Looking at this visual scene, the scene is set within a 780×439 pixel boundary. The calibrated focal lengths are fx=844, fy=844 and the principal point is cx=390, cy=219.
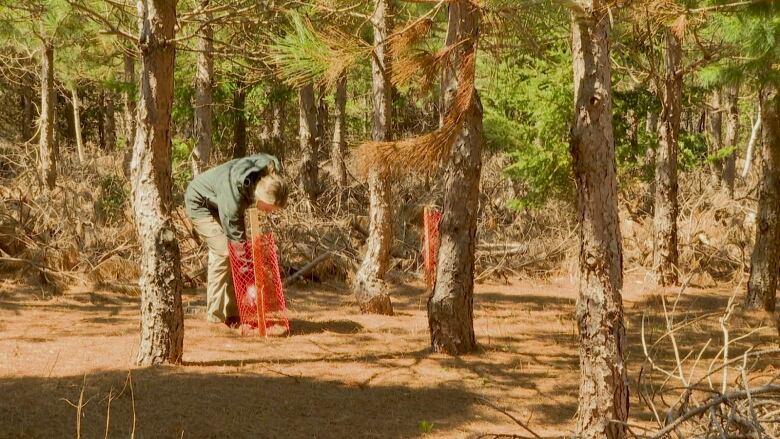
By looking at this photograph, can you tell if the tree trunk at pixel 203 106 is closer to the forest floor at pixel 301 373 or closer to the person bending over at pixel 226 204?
the forest floor at pixel 301 373

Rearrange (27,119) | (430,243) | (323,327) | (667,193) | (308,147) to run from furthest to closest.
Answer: (27,119)
(308,147)
(667,193)
(430,243)
(323,327)

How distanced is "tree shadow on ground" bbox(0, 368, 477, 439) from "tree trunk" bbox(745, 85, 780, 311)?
538 centimetres

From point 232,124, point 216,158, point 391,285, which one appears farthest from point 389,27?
point 216,158

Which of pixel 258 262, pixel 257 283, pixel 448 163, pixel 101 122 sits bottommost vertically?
pixel 257 283

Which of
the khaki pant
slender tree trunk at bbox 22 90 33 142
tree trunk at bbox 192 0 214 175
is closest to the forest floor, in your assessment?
the khaki pant

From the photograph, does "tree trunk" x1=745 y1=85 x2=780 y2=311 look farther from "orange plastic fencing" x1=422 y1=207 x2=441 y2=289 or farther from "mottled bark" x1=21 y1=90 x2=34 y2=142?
"mottled bark" x1=21 y1=90 x2=34 y2=142

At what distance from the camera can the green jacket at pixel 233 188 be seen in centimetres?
770

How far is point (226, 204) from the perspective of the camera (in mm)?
7684

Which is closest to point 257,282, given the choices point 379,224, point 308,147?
point 379,224

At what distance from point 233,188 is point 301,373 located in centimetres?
203

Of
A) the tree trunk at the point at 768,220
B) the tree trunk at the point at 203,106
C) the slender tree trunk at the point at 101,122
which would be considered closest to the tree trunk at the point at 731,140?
the tree trunk at the point at 768,220

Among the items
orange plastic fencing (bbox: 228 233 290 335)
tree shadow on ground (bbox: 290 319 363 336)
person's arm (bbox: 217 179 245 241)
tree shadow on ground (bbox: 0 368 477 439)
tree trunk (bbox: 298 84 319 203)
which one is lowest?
tree shadow on ground (bbox: 0 368 477 439)

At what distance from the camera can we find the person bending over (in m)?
7.69

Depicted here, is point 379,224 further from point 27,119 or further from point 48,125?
point 27,119
